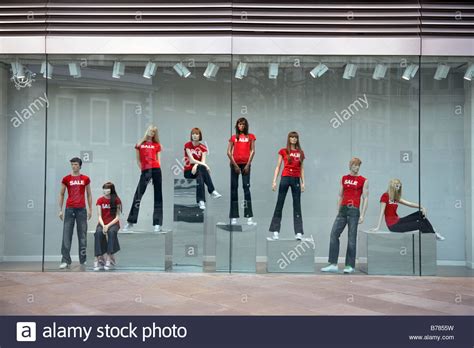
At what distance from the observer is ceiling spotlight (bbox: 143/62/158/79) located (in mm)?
8391

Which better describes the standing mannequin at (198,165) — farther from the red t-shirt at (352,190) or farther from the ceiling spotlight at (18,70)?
the ceiling spotlight at (18,70)

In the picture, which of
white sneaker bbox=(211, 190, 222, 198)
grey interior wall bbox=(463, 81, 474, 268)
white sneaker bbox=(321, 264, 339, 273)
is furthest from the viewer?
grey interior wall bbox=(463, 81, 474, 268)

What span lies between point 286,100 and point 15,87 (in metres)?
4.52

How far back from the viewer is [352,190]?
841 cm

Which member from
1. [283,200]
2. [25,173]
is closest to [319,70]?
[283,200]

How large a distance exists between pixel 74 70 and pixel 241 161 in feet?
10.1

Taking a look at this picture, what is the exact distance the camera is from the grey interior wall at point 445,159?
8453 mm

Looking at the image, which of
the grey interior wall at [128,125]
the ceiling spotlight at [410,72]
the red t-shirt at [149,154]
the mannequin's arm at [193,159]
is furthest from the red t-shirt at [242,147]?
the ceiling spotlight at [410,72]

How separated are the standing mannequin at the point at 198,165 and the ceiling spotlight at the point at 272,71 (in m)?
1.50

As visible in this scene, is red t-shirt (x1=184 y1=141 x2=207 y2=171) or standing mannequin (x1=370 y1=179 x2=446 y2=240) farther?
red t-shirt (x1=184 y1=141 x2=207 y2=171)

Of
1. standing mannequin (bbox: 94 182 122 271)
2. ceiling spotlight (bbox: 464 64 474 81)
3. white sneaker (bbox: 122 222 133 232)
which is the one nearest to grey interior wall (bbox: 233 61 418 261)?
ceiling spotlight (bbox: 464 64 474 81)

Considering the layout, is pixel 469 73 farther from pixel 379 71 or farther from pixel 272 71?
pixel 272 71

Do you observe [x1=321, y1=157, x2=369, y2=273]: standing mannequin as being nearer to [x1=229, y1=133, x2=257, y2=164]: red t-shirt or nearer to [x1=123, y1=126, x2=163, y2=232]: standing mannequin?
[x1=229, y1=133, x2=257, y2=164]: red t-shirt

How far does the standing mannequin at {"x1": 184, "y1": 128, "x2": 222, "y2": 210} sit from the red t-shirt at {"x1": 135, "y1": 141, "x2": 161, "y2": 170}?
475mm
